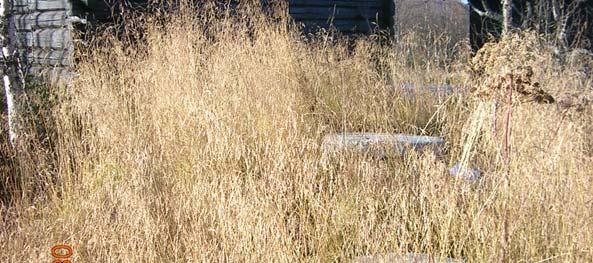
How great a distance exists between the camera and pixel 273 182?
270 centimetres

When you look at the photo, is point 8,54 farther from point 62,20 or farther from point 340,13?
point 340,13

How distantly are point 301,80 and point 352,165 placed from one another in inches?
74.8

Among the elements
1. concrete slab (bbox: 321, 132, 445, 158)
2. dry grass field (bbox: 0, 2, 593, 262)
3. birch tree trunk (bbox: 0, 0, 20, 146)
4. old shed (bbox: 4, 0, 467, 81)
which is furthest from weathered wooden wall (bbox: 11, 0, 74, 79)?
concrete slab (bbox: 321, 132, 445, 158)

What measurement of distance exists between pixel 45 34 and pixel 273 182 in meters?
5.89

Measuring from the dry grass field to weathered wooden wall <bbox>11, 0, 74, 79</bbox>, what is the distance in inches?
123

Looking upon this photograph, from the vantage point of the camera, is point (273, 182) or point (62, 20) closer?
point (273, 182)

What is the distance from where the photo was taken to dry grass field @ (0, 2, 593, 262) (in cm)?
238

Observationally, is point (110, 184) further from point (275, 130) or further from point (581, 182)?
point (581, 182)

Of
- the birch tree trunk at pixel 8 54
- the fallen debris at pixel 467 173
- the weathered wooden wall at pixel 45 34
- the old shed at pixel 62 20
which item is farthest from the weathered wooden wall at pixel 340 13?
the fallen debris at pixel 467 173

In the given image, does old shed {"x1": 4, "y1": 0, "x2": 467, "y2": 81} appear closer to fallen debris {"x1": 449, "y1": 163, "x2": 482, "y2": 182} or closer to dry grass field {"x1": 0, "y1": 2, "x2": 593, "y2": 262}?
dry grass field {"x1": 0, "y1": 2, "x2": 593, "y2": 262}

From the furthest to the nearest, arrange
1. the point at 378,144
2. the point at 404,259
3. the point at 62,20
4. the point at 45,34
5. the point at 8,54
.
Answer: the point at 45,34
the point at 62,20
the point at 8,54
the point at 378,144
the point at 404,259

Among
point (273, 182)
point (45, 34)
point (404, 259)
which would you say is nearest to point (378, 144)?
point (273, 182)

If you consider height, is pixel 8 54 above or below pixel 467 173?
above

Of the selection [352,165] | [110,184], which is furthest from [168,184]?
[352,165]
